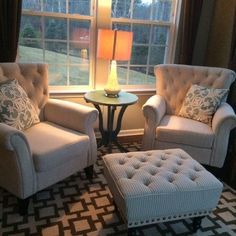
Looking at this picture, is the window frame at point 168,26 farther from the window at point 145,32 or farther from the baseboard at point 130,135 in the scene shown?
the baseboard at point 130,135

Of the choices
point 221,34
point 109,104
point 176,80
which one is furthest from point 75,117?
point 221,34

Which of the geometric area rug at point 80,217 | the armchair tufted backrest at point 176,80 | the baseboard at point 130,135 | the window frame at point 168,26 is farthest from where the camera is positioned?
the baseboard at point 130,135

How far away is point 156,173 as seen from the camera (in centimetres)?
178

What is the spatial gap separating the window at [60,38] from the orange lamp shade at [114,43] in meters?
0.49

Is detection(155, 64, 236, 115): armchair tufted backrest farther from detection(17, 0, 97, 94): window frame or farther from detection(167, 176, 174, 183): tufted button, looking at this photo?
detection(167, 176, 174, 183): tufted button

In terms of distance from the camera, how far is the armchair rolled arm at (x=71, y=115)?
89.8 inches

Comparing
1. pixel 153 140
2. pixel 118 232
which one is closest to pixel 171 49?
pixel 153 140

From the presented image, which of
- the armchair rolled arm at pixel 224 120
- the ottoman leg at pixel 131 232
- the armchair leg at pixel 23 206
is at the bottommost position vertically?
the armchair leg at pixel 23 206

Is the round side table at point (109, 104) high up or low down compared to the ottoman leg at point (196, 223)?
up

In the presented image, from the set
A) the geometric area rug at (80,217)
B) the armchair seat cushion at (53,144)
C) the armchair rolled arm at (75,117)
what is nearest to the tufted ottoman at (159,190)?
Answer: the geometric area rug at (80,217)

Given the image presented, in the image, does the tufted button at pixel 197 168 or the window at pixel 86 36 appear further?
the window at pixel 86 36

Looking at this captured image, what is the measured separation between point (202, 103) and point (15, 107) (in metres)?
1.71

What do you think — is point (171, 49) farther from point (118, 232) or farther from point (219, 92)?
point (118, 232)

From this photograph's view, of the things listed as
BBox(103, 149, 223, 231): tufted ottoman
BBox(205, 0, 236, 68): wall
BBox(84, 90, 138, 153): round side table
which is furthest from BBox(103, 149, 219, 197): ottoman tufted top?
BBox(205, 0, 236, 68): wall
